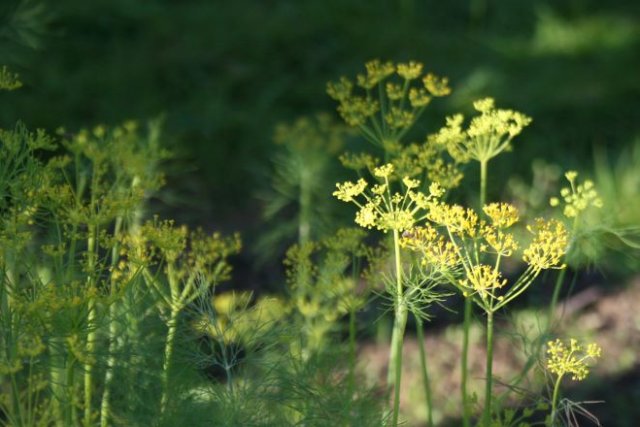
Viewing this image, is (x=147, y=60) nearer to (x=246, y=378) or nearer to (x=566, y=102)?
(x=566, y=102)

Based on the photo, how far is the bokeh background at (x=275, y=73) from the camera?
5.29 metres

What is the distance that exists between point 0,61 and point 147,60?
7.18 ft

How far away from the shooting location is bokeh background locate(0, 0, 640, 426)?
5289mm

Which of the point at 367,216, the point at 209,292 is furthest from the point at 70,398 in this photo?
the point at 367,216

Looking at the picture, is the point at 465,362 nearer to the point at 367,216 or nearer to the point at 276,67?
the point at 367,216

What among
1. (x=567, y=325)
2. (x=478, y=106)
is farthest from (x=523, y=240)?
(x=478, y=106)

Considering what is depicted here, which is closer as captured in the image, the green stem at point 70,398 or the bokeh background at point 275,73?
the green stem at point 70,398

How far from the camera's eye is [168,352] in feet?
7.16

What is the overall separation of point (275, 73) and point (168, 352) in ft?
13.4

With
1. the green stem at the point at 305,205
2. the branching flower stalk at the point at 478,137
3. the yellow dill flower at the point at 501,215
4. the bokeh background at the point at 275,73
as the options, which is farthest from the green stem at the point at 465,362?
the bokeh background at the point at 275,73

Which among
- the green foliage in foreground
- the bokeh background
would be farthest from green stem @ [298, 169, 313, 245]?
the bokeh background

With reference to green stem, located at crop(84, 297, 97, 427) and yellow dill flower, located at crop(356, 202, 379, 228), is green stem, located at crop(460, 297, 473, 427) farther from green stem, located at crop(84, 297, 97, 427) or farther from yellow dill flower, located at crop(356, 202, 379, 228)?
green stem, located at crop(84, 297, 97, 427)

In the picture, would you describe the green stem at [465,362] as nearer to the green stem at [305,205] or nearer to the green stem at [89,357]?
the green stem at [89,357]

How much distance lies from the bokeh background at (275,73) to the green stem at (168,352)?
7.73 ft
